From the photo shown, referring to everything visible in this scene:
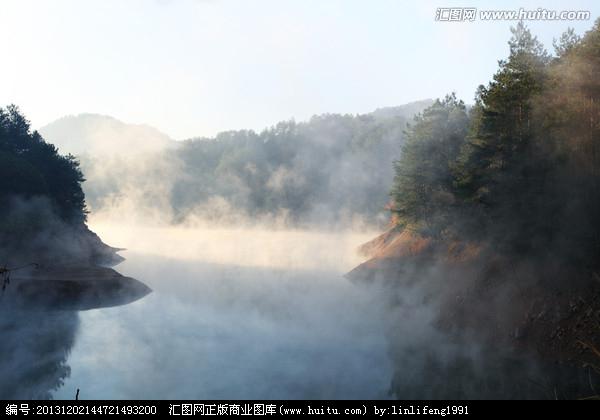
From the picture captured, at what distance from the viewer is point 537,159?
30.9 m

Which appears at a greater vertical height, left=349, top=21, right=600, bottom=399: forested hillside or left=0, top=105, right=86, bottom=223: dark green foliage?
left=0, top=105, right=86, bottom=223: dark green foliage

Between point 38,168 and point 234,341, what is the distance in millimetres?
55269

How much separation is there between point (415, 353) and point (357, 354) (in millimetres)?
4060

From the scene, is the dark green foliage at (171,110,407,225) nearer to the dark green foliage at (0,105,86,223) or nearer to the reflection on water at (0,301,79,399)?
the dark green foliage at (0,105,86,223)

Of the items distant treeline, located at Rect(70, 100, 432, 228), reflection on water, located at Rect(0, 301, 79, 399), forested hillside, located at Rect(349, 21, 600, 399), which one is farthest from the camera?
distant treeline, located at Rect(70, 100, 432, 228)

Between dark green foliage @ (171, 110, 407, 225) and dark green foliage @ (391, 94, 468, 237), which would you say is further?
dark green foliage @ (171, 110, 407, 225)

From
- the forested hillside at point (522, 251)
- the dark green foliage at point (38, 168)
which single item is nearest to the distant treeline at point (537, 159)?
the forested hillside at point (522, 251)

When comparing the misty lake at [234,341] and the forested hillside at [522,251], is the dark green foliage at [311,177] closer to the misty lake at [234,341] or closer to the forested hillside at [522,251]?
the misty lake at [234,341]

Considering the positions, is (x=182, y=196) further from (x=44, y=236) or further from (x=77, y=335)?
(x=77, y=335)

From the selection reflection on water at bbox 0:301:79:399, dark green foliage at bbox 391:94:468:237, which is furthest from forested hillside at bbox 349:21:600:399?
reflection on water at bbox 0:301:79:399

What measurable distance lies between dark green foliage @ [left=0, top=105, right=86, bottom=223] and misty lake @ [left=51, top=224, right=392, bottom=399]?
16.6m

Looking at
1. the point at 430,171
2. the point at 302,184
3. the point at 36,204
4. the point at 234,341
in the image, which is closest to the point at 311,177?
the point at 302,184

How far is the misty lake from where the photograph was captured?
2397 cm

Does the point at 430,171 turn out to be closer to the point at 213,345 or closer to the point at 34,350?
the point at 213,345
